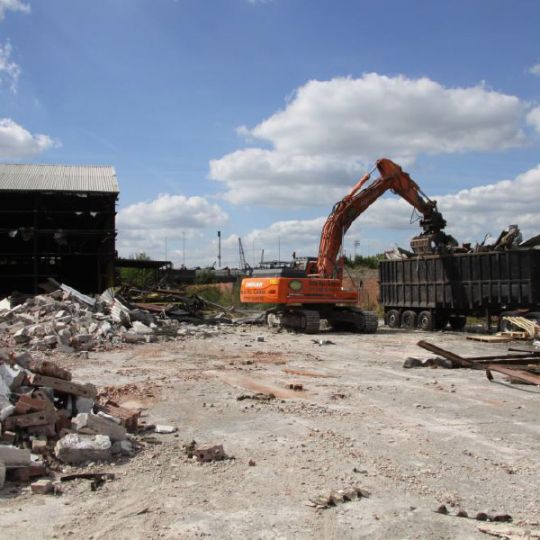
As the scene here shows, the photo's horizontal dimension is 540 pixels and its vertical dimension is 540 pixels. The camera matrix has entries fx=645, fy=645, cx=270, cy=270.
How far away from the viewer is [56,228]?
3072 cm

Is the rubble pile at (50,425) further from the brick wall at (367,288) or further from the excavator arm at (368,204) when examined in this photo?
the brick wall at (367,288)

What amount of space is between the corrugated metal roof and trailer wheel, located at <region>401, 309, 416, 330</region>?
569 inches

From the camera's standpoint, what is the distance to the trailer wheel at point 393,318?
24.0 meters

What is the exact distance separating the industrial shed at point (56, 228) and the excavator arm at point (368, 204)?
11224 millimetres

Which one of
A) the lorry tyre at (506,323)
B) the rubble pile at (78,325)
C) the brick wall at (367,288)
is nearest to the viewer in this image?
the rubble pile at (78,325)

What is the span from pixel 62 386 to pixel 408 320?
58.6ft

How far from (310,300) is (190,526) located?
16.9 metres

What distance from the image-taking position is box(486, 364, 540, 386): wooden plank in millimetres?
9737

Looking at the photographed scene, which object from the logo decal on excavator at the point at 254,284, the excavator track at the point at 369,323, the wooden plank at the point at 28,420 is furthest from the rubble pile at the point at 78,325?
the wooden plank at the point at 28,420

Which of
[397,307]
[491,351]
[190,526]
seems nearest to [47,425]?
[190,526]

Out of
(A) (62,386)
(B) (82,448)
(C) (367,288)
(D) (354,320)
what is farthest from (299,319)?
(C) (367,288)

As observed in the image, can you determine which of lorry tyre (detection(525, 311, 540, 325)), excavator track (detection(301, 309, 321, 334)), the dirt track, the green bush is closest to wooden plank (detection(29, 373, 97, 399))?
the dirt track

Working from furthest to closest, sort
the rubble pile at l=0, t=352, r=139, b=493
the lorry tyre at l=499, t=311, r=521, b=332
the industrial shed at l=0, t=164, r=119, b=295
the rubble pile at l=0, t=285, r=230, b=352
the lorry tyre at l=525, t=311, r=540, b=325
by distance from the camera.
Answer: the industrial shed at l=0, t=164, r=119, b=295 → the lorry tyre at l=499, t=311, r=521, b=332 → the lorry tyre at l=525, t=311, r=540, b=325 → the rubble pile at l=0, t=285, r=230, b=352 → the rubble pile at l=0, t=352, r=139, b=493

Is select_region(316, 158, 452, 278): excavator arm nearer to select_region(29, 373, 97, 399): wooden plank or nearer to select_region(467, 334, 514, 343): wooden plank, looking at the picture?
select_region(467, 334, 514, 343): wooden plank
